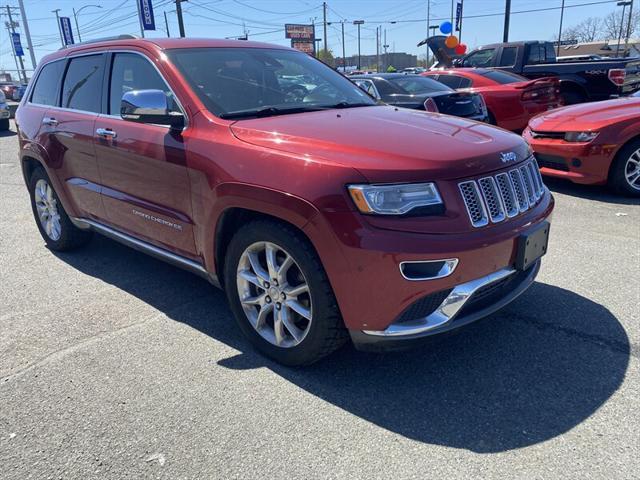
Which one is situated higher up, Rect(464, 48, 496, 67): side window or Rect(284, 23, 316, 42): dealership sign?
Rect(284, 23, 316, 42): dealership sign

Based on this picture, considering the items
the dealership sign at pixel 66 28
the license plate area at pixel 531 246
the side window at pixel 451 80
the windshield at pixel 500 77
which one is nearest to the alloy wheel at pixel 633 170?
the license plate area at pixel 531 246

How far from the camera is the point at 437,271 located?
7.79 ft

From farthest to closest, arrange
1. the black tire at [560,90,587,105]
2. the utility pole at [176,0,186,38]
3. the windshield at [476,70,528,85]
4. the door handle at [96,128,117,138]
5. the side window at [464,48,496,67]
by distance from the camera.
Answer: the utility pole at [176,0,186,38], the side window at [464,48,496,67], the black tire at [560,90,587,105], the windshield at [476,70,528,85], the door handle at [96,128,117,138]

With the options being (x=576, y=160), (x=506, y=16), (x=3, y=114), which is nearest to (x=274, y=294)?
(x=576, y=160)

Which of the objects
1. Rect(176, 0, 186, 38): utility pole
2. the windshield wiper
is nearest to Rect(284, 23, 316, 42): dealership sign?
Rect(176, 0, 186, 38): utility pole

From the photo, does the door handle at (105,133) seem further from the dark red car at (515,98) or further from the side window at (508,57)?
the side window at (508,57)

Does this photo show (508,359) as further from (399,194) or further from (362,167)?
(362,167)

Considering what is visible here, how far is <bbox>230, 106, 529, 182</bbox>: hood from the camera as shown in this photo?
243 centimetres

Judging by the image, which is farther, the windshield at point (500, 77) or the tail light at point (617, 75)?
the tail light at point (617, 75)

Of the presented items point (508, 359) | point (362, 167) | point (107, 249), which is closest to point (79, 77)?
point (107, 249)

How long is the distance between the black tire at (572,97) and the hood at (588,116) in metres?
4.63

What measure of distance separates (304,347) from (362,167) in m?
1.02

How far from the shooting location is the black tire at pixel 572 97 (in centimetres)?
1104

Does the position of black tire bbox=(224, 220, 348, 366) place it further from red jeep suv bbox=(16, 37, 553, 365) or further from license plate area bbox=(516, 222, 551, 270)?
license plate area bbox=(516, 222, 551, 270)
